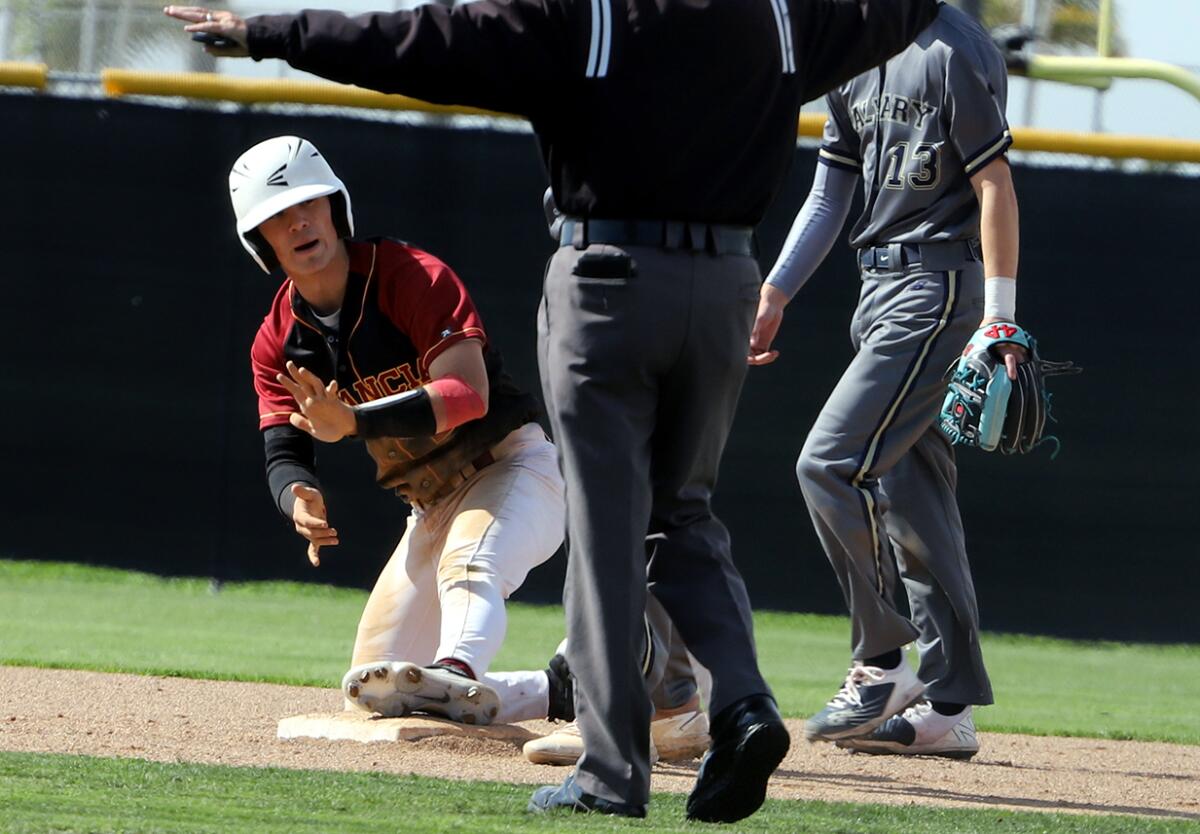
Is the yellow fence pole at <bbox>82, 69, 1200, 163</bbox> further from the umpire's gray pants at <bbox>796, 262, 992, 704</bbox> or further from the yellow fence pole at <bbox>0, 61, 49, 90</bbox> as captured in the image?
the umpire's gray pants at <bbox>796, 262, 992, 704</bbox>

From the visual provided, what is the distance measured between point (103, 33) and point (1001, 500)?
5578 mm

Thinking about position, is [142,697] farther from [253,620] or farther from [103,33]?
[103,33]

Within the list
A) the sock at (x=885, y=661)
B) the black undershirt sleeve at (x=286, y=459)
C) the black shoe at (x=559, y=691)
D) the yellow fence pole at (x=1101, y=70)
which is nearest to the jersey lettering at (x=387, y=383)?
the black undershirt sleeve at (x=286, y=459)

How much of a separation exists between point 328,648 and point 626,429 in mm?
4412

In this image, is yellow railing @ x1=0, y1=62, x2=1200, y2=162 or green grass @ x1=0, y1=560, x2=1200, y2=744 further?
yellow railing @ x1=0, y1=62, x2=1200, y2=162

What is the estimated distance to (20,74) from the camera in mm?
9781

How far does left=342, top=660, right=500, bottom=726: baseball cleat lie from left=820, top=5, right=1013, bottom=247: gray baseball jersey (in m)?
1.69

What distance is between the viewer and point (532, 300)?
31.4 feet

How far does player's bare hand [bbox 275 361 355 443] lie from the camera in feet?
13.0

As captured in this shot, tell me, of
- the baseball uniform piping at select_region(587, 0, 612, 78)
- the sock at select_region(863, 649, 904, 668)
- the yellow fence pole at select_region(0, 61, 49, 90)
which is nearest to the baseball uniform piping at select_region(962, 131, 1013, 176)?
the sock at select_region(863, 649, 904, 668)

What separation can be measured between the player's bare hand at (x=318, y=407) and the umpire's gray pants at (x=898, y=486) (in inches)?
55.5

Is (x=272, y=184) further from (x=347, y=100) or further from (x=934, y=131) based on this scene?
(x=347, y=100)

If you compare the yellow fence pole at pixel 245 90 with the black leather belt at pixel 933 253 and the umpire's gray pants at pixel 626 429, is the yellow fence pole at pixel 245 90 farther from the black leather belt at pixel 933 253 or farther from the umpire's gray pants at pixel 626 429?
the umpire's gray pants at pixel 626 429

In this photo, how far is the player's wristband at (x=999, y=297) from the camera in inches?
184
